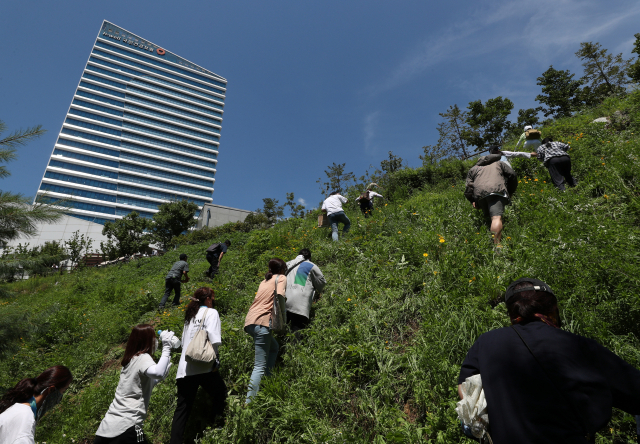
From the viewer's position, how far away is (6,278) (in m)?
3.82

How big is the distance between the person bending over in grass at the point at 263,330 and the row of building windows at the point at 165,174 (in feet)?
299

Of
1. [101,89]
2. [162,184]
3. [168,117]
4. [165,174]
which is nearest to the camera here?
[101,89]

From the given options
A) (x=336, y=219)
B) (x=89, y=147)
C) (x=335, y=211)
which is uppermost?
(x=89, y=147)

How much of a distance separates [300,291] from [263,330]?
2.90 ft

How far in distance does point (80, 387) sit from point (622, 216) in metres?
9.22

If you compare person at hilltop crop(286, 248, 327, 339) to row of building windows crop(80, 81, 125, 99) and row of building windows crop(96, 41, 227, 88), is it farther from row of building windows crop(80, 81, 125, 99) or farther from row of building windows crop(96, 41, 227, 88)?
row of building windows crop(96, 41, 227, 88)

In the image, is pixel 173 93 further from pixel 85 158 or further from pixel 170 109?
pixel 85 158

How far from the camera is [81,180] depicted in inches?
2876

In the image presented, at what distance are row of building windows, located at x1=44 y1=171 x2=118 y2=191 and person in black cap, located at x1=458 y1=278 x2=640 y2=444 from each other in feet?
301

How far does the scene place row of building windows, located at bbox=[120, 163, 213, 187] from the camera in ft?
262

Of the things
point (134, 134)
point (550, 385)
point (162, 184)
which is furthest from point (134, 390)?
point (134, 134)

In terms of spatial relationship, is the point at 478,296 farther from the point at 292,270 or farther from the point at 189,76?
the point at 189,76

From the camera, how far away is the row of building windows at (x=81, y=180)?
70.5 m

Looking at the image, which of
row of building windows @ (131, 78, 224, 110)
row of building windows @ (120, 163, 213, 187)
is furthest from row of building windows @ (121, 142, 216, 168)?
row of building windows @ (131, 78, 224, 110)
